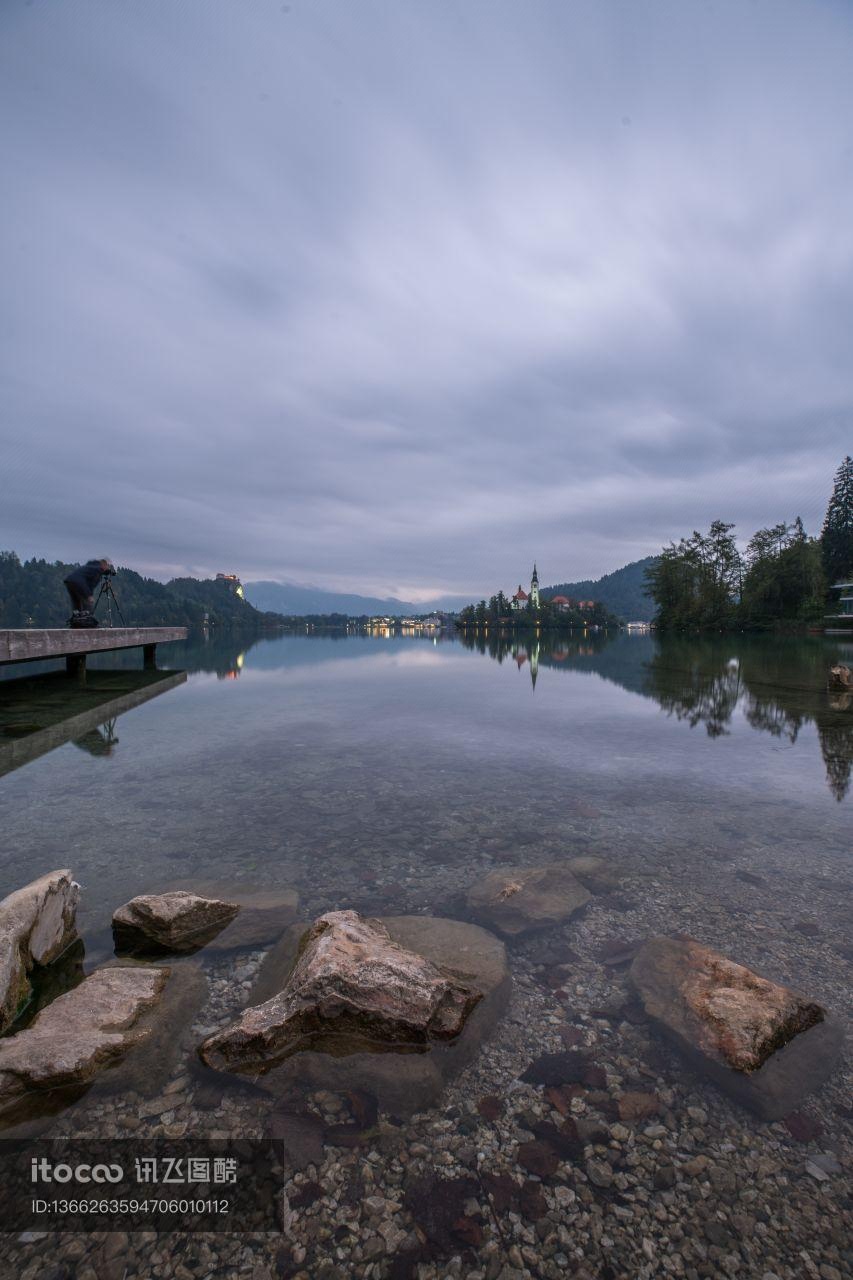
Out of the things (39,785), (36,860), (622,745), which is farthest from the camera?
(622,745)

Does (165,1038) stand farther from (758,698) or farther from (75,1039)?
(758,698)

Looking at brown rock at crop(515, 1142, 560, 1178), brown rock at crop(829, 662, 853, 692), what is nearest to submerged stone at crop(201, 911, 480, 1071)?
brown rock at crop(515, 1142, 560, 1178)

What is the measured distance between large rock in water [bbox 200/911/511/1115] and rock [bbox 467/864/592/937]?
0.95 metres

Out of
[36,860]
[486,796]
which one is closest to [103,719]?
[36,860]

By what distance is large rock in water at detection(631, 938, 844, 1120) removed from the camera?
159 inches

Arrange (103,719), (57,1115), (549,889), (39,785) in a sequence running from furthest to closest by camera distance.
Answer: (103,719)
(39,785)
(549,889)
(57,1115)

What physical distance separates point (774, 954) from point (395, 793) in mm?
7037

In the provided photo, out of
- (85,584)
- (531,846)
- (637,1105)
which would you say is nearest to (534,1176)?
(637,1105)

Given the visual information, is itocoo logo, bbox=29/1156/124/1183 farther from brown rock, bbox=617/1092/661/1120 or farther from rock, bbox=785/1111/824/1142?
rock, bbox=785/1111/824/1142

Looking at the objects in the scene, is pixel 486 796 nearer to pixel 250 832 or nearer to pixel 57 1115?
pixel 250 832

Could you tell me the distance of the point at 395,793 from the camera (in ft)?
36.4

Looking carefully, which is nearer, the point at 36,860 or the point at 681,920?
the point at 681,920

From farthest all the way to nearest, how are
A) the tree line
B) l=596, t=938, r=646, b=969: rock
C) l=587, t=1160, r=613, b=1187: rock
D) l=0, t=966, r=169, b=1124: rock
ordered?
the tree line < l=596, t=938, r=646, b=969: rock < l=0, t=966, r=169, b=1124: rock < l=587, t=1160, r=613, b=1187: rock

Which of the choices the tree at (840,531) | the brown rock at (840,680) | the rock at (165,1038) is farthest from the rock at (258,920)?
the tree at (840,531)
